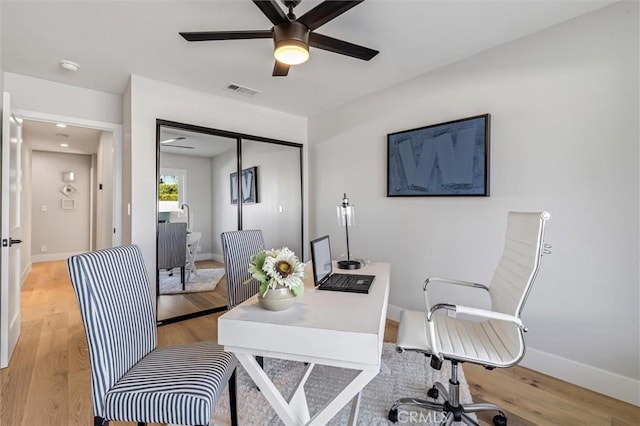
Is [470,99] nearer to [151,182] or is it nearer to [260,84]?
[260,84]

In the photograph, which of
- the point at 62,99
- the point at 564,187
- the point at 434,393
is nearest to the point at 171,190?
the point at 62,99

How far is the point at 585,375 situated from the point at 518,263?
1152 millimetres

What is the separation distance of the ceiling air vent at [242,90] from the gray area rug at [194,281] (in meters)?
2.02

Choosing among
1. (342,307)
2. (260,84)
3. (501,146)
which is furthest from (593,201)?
(260,84)

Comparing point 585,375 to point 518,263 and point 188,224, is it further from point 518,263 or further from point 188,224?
point 188,224

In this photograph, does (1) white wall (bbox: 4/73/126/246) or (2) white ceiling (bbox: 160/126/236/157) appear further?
(2) white ceiling (bbox: 160/126/236/157)

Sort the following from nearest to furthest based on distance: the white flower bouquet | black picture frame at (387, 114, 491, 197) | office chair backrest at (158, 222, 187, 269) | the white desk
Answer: the white desk
the white flower bouquet
black picture frame at (387, 114, 491, 197)
office chair backrest at (158, 222, 187, 269)

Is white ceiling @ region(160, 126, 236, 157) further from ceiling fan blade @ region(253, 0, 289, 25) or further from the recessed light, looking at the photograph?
ceiling fan blade @ region(253, 0, 289, 25)

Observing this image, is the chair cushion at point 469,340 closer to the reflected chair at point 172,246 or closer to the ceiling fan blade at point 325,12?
the ceiling fan blade at point 325,12

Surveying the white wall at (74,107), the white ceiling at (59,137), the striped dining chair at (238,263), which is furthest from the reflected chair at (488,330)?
the white ceiling at (59,137)

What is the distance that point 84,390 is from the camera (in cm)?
205

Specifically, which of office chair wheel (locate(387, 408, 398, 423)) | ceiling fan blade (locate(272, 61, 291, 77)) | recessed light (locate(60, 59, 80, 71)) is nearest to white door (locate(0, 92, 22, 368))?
recessed light (locate(60, 59, 80, 71))

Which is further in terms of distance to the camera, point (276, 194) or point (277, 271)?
point (276, 194)

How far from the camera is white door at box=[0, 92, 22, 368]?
2275 mm
